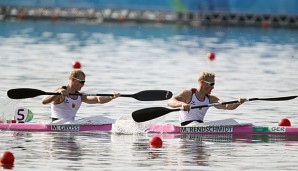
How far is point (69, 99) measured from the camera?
23.6 m

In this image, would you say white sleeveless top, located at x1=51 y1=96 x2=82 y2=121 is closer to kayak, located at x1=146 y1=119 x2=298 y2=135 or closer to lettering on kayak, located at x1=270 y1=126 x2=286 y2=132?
kayak, located at x1=146 y1=119 x2=298 y2=135

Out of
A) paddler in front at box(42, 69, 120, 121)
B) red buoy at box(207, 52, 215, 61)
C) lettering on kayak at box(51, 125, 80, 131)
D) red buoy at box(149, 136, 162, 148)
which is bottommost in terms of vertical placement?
red buoy at box(149, 136, 162, 148)

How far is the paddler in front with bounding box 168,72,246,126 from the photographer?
75.7ft

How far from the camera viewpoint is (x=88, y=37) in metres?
62.9

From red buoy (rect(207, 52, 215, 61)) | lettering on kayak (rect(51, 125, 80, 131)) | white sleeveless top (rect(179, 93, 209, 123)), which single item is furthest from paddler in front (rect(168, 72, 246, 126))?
red buoy (rect(207, 52, 215, 61))

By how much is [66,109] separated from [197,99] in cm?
289

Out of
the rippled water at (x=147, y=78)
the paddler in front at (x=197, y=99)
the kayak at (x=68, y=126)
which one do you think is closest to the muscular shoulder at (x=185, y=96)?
the paddler in front at (x=197, y=99)

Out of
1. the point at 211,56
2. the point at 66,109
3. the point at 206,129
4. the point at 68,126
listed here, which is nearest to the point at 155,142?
the point at 206,129

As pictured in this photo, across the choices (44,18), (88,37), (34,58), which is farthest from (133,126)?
(44,18)

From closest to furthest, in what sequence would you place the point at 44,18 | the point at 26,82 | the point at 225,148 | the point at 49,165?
the point at 49,165
the point at 225,148
the point at 26,82
the point at 44,18

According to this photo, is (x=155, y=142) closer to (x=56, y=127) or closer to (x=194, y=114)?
(x=194, y=114)

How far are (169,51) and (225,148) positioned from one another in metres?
30.9

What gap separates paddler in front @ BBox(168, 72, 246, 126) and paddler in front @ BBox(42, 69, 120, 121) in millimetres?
1374

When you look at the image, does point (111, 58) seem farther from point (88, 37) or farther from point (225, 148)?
point (225, 148)
